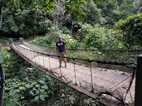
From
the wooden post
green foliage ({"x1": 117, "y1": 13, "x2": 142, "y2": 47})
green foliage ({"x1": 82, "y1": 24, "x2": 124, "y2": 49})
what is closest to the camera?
the wooden post

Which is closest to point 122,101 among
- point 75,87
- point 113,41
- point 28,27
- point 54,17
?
point 75,87

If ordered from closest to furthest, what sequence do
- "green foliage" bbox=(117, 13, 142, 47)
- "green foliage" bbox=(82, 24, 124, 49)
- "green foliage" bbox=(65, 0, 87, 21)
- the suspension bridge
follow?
"green foliage" bbox=(65, 0, 87, 21)
the suspension bridge
"green foliage" bbox=(117, 13, 142, 47)
"green foliage" bbox=(82, 24, 124, 49)

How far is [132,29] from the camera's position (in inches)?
293

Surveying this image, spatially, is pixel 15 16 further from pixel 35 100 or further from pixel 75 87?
pixel 75 87

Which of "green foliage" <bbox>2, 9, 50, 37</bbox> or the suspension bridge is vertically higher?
"green foliage" <bbox>2, 9, 50, 37</bbox>

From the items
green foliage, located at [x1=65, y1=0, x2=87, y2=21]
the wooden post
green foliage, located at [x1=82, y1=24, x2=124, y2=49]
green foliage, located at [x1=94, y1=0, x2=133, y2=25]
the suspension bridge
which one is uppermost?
green foliage, located at [x1=94, y1=0, x2=133, y2=25]

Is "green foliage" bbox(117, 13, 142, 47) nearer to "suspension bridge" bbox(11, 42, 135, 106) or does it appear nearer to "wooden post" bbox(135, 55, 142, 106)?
"suspension bridge" bbox(11, 42, 135, 106)

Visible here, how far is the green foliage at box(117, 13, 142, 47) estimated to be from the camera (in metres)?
7.15

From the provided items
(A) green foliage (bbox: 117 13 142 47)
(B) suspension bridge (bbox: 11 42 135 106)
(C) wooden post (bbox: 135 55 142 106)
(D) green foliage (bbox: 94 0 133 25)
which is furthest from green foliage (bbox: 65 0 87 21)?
(D) green foliage (bbox: 94 0 133 25)

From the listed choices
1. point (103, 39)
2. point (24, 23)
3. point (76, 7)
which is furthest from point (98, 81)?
point (24, 23)

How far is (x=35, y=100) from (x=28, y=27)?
14279 millimetres

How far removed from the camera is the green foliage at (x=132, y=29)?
7148 millimetres

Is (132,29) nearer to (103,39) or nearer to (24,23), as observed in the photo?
(103,39)

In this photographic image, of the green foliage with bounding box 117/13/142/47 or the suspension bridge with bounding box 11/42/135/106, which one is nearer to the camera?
the suspension bridge with bounding box 11/42/135/106
